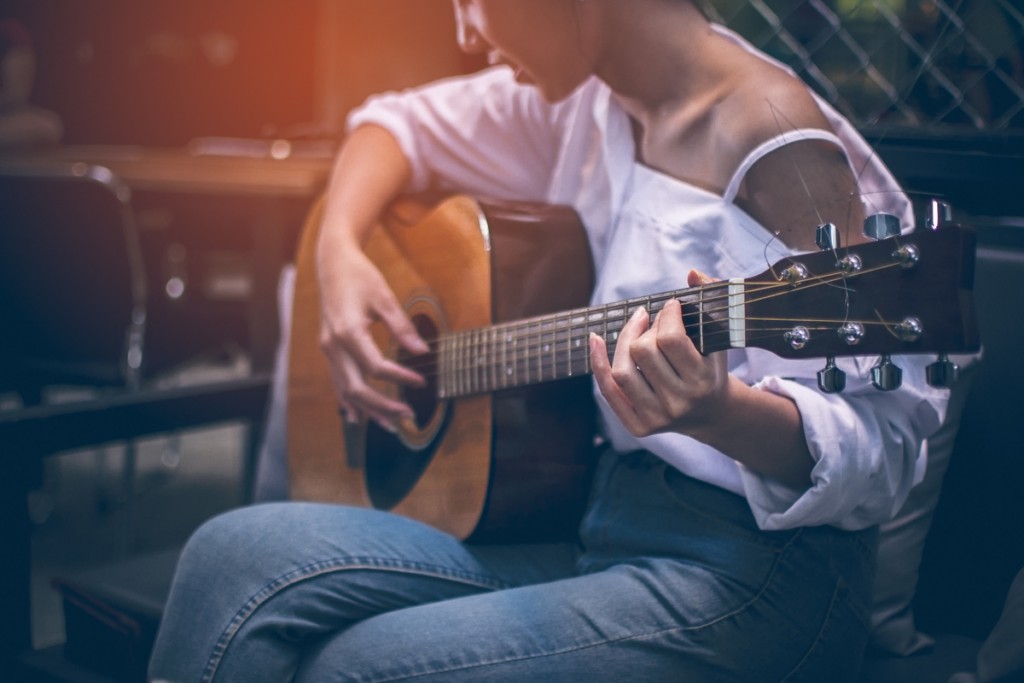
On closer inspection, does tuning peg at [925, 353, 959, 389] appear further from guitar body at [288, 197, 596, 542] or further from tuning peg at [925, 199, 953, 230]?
guitar body at [288, 197, 596, 542]

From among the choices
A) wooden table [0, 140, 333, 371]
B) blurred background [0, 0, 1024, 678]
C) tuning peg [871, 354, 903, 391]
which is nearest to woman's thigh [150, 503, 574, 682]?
blurred background [0, 0, 1024, 678]

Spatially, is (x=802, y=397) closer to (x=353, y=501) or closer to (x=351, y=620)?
(x=351, y=620)

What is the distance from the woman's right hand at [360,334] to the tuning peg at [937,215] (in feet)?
1.96

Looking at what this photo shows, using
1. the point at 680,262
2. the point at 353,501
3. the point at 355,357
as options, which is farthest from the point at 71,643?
the point at 680,262

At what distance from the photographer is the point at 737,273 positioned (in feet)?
2.51

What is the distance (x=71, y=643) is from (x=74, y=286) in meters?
0.93

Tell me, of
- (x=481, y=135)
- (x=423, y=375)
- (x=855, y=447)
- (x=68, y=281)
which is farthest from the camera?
(x=68, y=281)

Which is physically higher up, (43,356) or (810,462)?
(810,462)

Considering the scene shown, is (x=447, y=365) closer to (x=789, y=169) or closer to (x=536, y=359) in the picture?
(x=536, y=359)

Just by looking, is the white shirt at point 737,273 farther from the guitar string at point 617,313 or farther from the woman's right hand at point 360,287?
the woman's right hand at point 360,287

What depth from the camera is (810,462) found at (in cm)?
73

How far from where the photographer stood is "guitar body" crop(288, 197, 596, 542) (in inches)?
35.7

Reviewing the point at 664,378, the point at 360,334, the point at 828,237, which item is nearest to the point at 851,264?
the point at 828,237

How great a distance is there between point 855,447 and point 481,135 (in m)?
0.68
